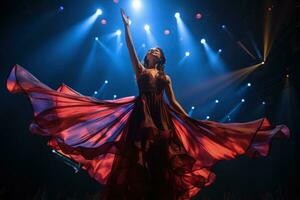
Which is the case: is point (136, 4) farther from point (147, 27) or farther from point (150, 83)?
point (150, 83)

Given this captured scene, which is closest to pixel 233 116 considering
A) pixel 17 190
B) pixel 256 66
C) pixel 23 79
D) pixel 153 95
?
pixel 256 66

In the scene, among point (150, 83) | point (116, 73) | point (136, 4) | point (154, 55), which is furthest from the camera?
point (116, 73)

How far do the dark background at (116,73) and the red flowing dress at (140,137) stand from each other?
4.20 m

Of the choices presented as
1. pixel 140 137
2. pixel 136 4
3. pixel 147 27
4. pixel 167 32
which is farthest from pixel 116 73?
pixel 140 137

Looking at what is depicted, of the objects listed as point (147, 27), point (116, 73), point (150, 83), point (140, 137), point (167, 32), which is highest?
point (147, 27)

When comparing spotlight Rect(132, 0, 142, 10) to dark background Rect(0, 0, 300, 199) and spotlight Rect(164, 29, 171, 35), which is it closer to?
dark background Rect(0, 0, 300, 199)

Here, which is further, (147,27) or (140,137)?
(147,27)

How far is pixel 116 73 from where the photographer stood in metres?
9.05

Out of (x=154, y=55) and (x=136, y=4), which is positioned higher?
(x=136, y=4)

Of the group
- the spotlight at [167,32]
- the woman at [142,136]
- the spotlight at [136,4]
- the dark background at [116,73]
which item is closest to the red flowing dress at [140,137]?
the woman at [142,136]

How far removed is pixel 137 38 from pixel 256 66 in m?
3.69

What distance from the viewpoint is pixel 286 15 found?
20.7ft

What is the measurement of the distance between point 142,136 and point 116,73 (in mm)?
7112

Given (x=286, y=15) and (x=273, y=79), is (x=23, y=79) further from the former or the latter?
(x=273, y=79)
